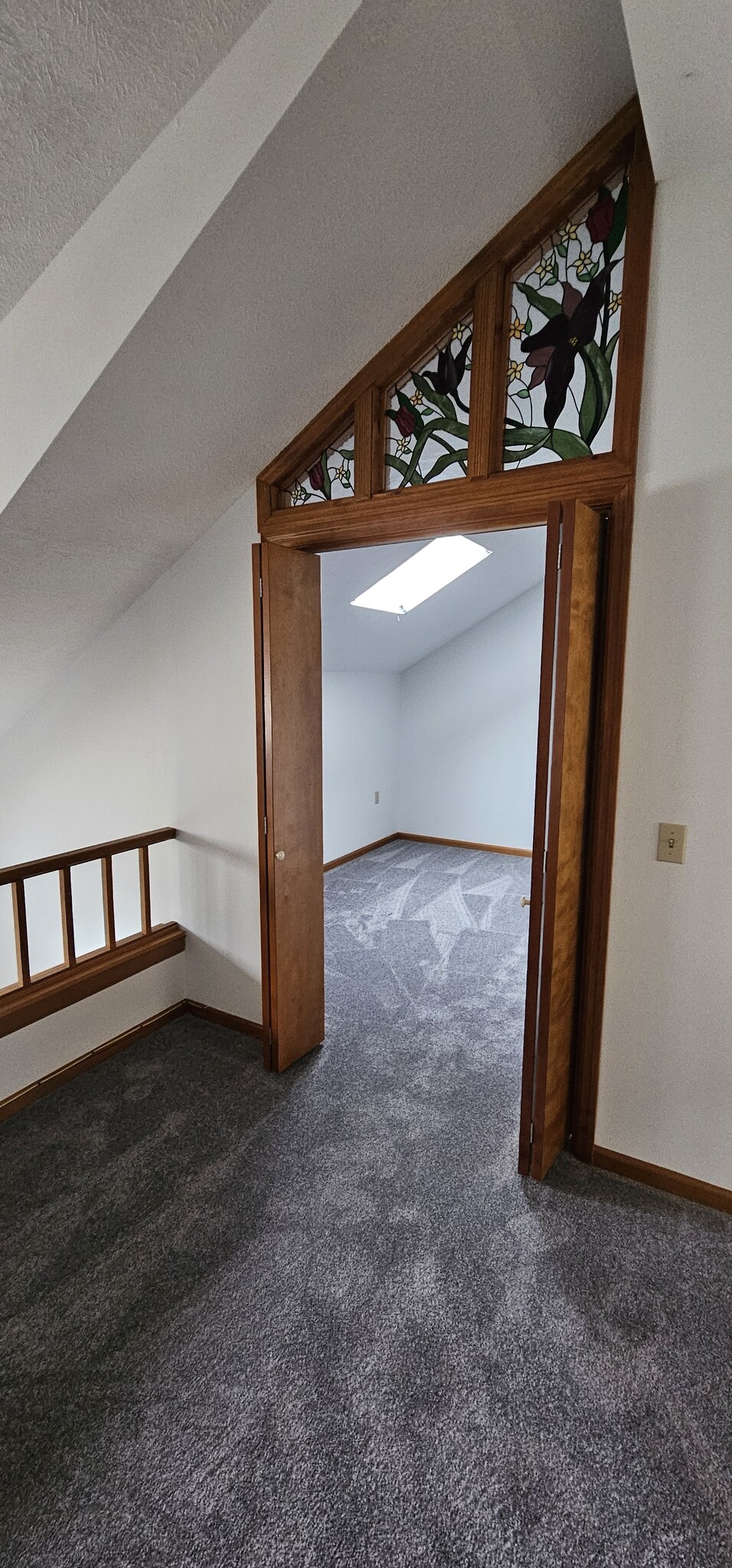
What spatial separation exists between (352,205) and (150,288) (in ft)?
1.64

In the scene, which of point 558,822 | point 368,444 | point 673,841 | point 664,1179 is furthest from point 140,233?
point 664,1179

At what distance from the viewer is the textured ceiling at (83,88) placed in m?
1.13

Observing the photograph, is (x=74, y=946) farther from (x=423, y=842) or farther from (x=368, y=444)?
(x=423, y=842)

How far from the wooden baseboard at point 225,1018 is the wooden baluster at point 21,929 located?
2.66 feet

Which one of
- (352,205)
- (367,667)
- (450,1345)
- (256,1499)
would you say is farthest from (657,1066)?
(367,667)

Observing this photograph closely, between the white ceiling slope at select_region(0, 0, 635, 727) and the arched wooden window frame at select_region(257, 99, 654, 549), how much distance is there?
0.05 metres

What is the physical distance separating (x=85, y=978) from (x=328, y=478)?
6.46 feet

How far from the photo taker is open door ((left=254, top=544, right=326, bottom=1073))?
2.33 meters

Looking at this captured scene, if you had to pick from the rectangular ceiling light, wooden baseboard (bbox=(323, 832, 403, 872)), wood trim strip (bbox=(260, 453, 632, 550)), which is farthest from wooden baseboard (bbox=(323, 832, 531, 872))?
wood trim strip (bbox=(260, 453, 632, 550))

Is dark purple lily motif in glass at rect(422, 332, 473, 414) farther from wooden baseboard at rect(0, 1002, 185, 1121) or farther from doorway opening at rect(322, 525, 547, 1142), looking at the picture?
wooden baseboard at rect(0, 1002, 185, 1121)

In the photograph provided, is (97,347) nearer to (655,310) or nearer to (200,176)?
(200,176)

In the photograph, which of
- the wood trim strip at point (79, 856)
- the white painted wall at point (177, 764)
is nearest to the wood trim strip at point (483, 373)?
the white painted wall at point (177, 764)

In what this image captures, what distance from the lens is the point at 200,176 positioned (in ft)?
4.46

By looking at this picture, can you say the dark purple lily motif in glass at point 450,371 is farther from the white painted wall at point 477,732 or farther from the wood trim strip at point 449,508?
the white painted wall at point 477,732
